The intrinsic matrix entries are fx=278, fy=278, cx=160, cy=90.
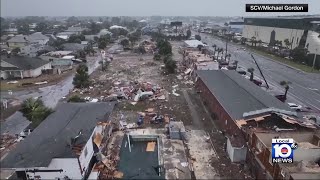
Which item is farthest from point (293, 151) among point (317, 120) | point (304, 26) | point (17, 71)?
point (304, 26)

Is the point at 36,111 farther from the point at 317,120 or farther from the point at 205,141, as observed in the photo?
the point at 317,120

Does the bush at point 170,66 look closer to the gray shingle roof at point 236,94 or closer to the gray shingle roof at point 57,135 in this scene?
the gray shingle roof at point 236,94

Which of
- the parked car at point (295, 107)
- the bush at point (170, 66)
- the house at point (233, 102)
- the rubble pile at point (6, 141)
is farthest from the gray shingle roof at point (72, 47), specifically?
the parked car at point (295, 107)

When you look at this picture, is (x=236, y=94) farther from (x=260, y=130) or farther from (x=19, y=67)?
(x=19, y=67)

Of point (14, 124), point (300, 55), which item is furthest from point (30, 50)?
point (300, 55)

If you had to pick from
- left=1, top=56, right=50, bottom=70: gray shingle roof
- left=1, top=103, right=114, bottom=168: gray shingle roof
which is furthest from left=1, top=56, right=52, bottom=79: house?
left=1, top=103, right=114, bottom=168: gray shingle roof

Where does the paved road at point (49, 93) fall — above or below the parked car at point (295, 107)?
above
